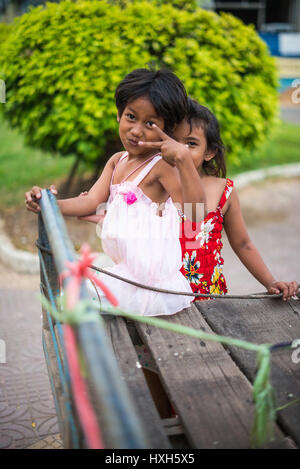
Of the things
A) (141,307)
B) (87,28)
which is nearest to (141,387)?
(141,307)

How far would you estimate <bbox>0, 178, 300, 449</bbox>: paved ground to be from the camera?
2.95 metres

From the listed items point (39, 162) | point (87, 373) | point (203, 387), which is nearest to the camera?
point (87, 373)

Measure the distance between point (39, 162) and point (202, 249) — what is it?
20.7 ft

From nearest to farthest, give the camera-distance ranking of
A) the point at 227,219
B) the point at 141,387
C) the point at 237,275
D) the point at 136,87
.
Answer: the point at 141,387 → the point at 136,87 → the point at 227,219 → the point at 237,275

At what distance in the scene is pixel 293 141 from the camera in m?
10.2

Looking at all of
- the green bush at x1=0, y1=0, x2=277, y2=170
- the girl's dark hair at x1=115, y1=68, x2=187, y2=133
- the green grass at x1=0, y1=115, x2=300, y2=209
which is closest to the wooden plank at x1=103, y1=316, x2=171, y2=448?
the girl's dark hair at x1=115, y1=68, x2=187, y2=133

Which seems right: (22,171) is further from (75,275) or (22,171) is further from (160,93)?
(75,275)

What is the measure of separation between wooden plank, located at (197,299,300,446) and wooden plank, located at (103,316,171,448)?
35 cm

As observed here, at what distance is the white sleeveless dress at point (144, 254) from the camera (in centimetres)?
194

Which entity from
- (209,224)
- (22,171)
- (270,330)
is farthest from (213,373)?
(22,171)

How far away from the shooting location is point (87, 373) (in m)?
1.04

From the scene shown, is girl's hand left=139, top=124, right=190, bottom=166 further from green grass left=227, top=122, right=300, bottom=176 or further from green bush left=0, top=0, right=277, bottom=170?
green grass left=227, top=122, right=300, bottom=176

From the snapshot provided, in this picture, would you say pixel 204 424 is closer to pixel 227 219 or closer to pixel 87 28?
pixel 227 219

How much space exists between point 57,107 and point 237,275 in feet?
8.02
